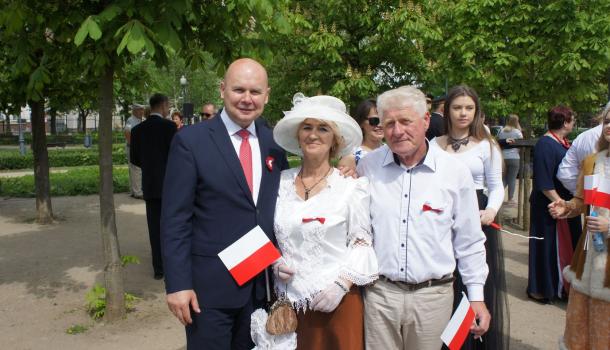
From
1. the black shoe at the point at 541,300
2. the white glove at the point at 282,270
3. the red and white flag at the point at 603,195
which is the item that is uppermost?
the red and white flag at the point at 603,195

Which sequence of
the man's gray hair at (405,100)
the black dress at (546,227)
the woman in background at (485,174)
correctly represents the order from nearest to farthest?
the man's gray hair at (405,100) < the woman in background at (485,174) < the black dress at (546,227)

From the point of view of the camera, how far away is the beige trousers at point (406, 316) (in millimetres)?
2586

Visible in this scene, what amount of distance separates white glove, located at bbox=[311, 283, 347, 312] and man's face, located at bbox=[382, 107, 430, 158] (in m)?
0.71

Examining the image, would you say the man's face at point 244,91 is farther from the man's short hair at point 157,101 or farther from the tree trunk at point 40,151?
the tree trunk at point 40,151

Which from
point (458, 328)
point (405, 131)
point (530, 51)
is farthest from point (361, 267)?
point (530, 51)

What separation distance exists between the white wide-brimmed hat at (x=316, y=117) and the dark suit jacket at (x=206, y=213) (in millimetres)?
295

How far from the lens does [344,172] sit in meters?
2.78

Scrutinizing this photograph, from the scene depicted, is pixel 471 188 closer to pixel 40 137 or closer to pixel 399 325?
pixel 399 325

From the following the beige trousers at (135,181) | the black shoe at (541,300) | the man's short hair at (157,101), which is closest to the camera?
the black shoe at (541,300)

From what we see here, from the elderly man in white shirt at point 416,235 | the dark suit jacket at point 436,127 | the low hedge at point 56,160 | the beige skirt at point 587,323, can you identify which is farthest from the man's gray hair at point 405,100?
the low hedge at point 56,160

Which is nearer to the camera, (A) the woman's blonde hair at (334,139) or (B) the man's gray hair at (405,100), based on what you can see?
(B) the man's gray hair at (405,100)

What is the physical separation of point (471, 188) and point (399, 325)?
747mm

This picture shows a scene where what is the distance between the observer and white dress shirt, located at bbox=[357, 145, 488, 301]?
2553mm

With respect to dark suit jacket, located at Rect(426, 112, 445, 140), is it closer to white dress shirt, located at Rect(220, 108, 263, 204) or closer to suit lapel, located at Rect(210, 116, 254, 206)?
white dress shirt, located at Rect(220, 108, 263, 204)
